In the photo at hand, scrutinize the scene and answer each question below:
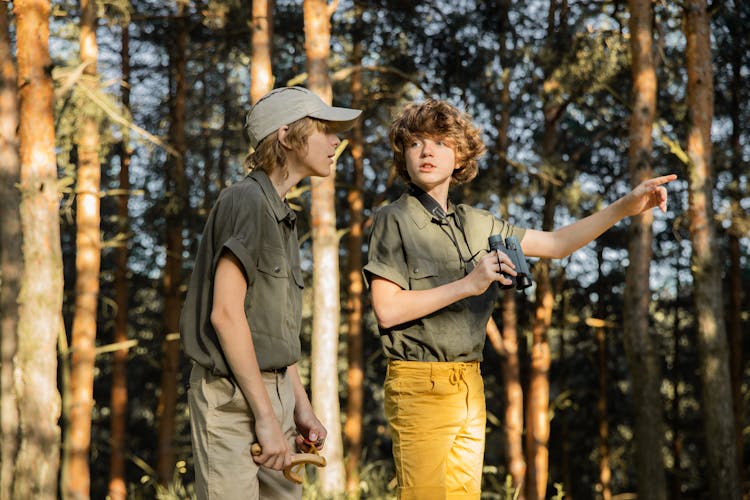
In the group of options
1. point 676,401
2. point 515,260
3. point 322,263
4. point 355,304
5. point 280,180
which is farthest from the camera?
point 676,401

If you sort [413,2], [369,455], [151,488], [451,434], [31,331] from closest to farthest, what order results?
[451,434] < [31,331] < [413,2] < [151,488] < [369,455]

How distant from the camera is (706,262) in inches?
472

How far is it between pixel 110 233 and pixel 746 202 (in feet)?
49.4

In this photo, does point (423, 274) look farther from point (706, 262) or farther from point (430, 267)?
point (706, 262)

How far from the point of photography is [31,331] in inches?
351

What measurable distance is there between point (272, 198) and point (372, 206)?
16193 mm

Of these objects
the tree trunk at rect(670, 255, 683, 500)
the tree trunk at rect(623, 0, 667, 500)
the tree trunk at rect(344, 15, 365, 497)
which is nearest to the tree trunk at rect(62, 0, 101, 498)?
the tree trunk at rect(344, 15, 365, 497)

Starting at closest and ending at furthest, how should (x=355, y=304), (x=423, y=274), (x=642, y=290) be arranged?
(x=423, y=274) < (x=642, y=290) < (x=355, y=304)

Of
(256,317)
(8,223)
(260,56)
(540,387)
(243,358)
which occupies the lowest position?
(540,387)

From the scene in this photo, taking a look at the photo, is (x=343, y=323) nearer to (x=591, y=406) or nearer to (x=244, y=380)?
(x=591, y=406)

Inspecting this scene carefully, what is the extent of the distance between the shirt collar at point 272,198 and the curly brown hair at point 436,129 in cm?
80

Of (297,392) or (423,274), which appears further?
(423,274)

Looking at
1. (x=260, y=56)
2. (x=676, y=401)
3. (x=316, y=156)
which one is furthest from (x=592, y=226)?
(x=676, y=401)

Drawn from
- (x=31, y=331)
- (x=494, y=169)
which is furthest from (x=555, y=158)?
(x=31, y=331)
